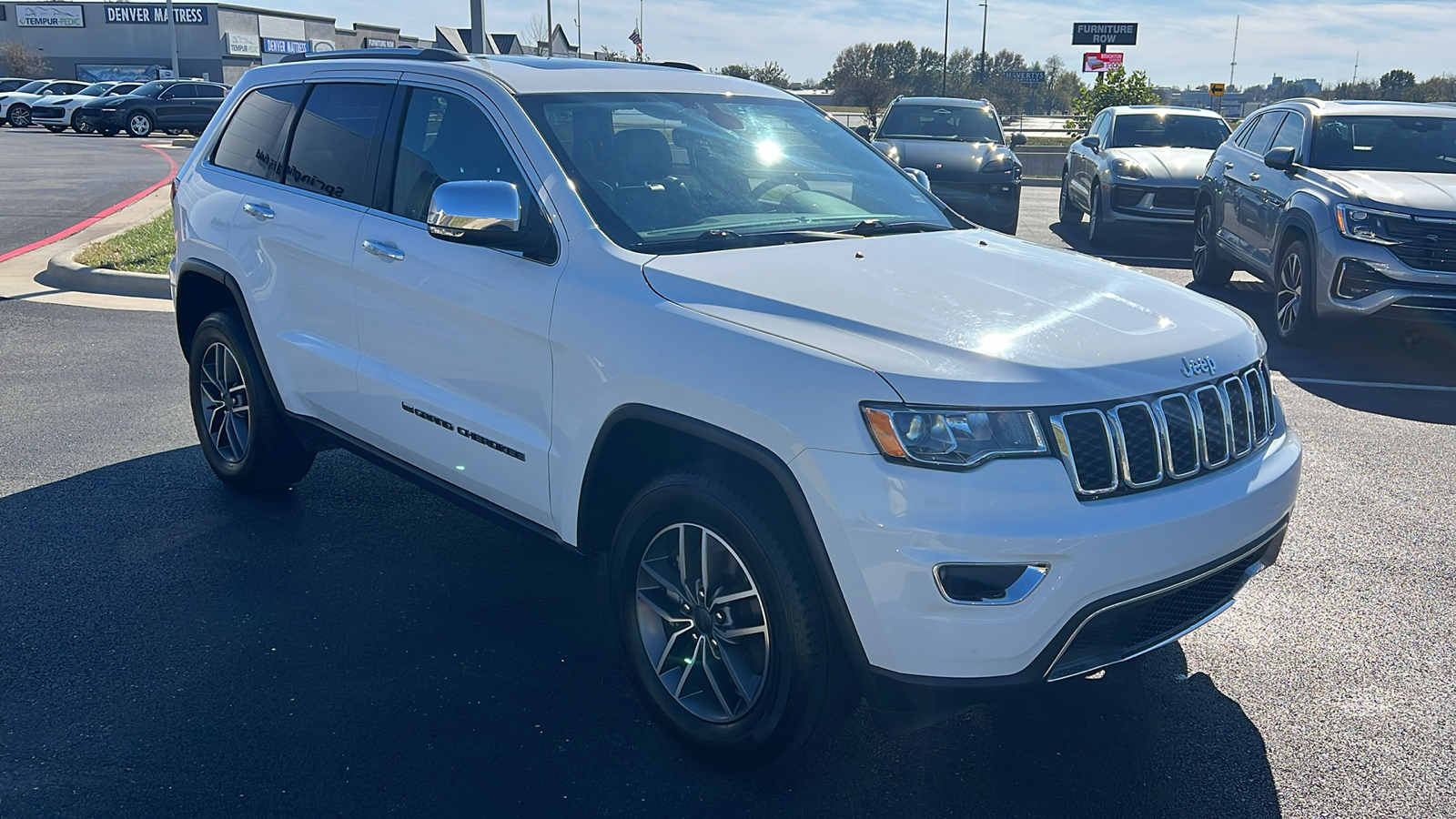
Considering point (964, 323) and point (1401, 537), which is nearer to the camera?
point (964, 323)

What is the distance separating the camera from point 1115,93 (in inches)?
1141

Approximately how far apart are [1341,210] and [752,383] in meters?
6.77

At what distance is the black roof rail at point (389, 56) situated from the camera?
4168 millimetres

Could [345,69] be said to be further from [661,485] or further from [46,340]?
[46,340]

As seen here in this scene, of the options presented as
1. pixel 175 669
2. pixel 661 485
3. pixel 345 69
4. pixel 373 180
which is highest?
pixel 345 69

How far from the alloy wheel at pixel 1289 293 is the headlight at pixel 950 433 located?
6.79 meters

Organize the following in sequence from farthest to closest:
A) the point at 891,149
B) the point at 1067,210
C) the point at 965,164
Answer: the point at 1067,210 < the point at 891,149 < the point at 965,164

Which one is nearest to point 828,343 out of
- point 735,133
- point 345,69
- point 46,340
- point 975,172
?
point 735,133

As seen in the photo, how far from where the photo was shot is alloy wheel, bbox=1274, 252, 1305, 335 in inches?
335

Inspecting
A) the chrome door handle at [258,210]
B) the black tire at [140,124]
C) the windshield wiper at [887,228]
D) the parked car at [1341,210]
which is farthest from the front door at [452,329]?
the black tire at [140,124]

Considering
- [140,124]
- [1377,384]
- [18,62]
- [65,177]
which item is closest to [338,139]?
[1377,384]

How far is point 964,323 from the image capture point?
294 centimetres

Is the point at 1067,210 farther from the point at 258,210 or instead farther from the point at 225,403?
the point at 258,210

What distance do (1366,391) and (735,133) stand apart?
530 centimetres
